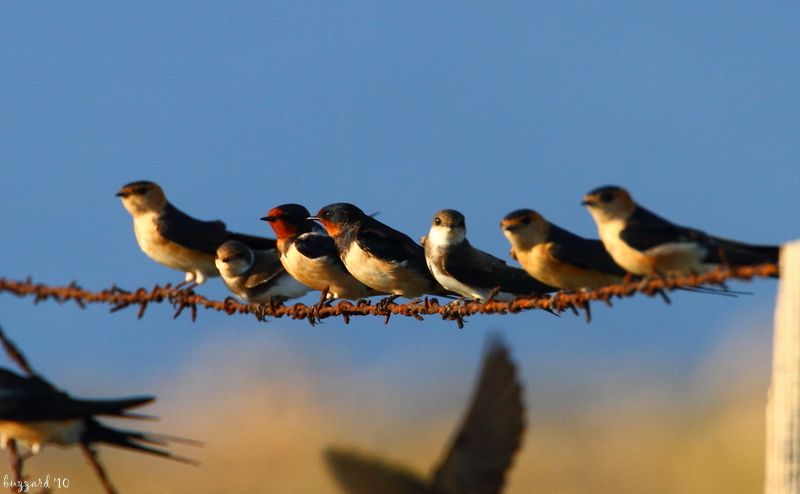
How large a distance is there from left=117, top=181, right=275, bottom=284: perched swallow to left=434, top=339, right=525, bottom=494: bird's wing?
9.71ft

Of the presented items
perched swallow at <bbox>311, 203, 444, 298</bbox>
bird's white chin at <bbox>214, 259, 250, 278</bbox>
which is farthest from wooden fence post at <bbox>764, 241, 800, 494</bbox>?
bird's white chin at <bbox>214, 259, 250, 278</bbox>

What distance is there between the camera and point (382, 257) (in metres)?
6.33

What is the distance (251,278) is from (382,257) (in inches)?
47.6

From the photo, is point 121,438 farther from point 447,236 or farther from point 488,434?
point 447,236

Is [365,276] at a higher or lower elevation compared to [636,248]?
higher

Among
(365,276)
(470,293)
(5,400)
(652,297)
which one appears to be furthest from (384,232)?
(652,297)

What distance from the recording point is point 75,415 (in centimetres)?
401

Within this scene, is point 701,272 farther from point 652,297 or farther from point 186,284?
point 186,284

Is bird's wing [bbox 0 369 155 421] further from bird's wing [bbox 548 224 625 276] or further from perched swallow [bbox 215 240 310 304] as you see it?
perched swallow [bbox 215 240 310 304]

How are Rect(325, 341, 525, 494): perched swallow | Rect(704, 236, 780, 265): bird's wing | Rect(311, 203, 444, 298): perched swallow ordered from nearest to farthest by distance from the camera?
Rect(704, 236, 780, 265): bird's wing → Rect(325, 341, 525, 494): perched swallow → Rect(311, 203, 444, 298): perched swallow

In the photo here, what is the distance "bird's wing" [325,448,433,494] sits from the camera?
15.2 ft

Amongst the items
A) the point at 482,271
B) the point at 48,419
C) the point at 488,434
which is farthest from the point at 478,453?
the point at 48,419

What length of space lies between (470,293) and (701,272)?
6.90 ft

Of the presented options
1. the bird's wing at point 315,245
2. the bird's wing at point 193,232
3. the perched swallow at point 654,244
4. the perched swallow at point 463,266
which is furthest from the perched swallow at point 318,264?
the perched swallow at point 654,244
